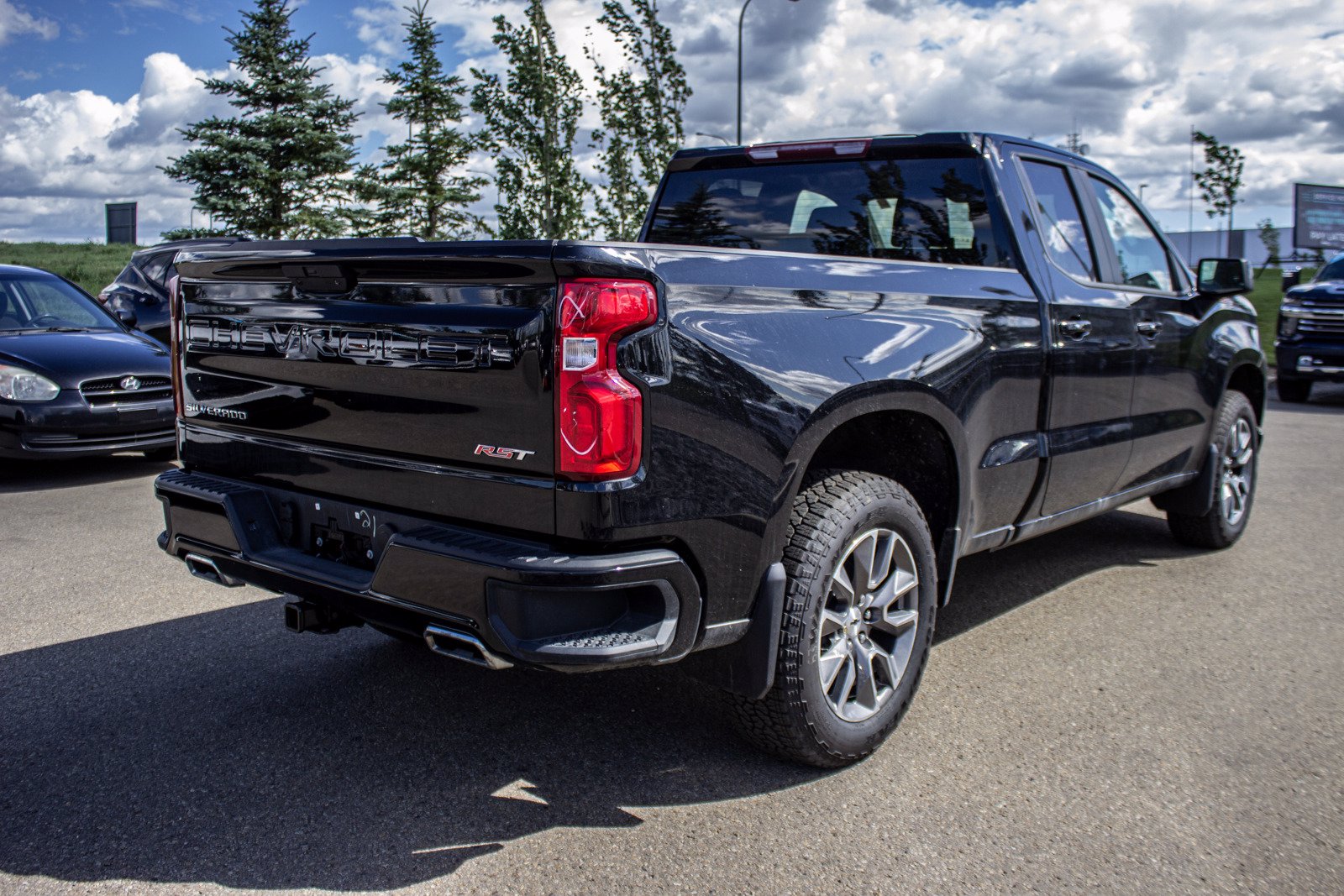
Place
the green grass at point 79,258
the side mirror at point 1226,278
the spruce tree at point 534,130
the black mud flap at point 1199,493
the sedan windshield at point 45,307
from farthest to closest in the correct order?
the green grass at point 79,258 < the spruce tree at point 534,130 < the sedan windshield at point 45,307 < the black mud flap at point 1199,493 < the side mirror at point 1226,278

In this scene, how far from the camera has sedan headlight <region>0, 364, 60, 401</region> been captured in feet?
24.8

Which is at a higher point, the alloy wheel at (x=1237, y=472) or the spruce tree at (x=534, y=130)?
the spruce tree at (x=534, y=130)

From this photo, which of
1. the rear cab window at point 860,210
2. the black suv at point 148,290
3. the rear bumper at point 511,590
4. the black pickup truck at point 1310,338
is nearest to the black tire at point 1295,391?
the black pickup truck at point 1310,338

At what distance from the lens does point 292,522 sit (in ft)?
10.3

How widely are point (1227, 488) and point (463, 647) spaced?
4.63 metres

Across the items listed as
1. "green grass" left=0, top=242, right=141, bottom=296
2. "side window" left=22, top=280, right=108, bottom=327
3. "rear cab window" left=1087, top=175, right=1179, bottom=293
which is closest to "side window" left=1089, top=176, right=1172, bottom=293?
"rear cab window" left=1087, top=175, right=1179, bottom=293

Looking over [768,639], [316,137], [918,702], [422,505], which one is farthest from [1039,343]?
[316,137]

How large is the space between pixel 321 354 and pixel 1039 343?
2455 millimetres

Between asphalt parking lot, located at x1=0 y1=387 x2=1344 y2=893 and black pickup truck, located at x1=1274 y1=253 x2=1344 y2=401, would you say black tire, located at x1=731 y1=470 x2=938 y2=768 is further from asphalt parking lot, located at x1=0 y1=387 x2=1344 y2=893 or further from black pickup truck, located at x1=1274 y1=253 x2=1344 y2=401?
black pickup truck, located at x1=1274 y1=253 x2=1344 y2=401

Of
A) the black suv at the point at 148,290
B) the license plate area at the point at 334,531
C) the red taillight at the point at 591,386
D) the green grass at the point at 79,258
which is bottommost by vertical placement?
the license plate area at the point at 334,531

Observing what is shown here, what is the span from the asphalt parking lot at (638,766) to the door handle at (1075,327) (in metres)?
1.20

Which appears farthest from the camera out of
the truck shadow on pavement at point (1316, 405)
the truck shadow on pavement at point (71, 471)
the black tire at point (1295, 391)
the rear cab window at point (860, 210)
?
the black tire at point (1295, 391)

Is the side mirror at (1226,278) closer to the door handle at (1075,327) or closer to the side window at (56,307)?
the door handle at (1075,327)

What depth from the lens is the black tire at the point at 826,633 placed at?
116 inches
